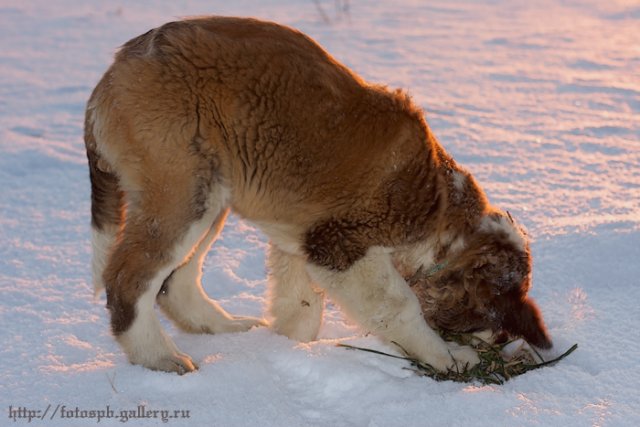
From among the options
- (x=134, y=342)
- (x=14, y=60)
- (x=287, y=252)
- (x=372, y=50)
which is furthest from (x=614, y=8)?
(x=134, y=342)

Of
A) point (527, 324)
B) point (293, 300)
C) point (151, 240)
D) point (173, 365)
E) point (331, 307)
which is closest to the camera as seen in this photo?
point (151, 240)

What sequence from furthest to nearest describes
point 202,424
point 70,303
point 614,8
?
point 614,8
point 70,303
point 202,424

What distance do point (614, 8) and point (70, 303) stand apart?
11837 millimetres

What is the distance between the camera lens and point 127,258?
3592 millimetres

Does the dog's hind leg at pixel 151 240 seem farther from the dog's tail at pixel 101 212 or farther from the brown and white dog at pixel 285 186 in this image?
the dog's tail at pixel 101 212

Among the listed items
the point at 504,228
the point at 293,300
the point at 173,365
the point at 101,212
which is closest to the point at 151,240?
the point at 101,212

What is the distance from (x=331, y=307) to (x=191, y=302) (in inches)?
38.8

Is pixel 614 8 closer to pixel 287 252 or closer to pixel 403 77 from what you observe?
pixel 403 77

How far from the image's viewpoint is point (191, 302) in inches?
168

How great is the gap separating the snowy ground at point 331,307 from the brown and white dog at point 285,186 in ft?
1.04

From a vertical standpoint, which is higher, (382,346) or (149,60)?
(149,60)

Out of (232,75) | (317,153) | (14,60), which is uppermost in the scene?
(232,75)

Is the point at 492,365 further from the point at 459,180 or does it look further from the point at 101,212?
the point at 101,212

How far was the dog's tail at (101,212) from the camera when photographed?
12.4ft
